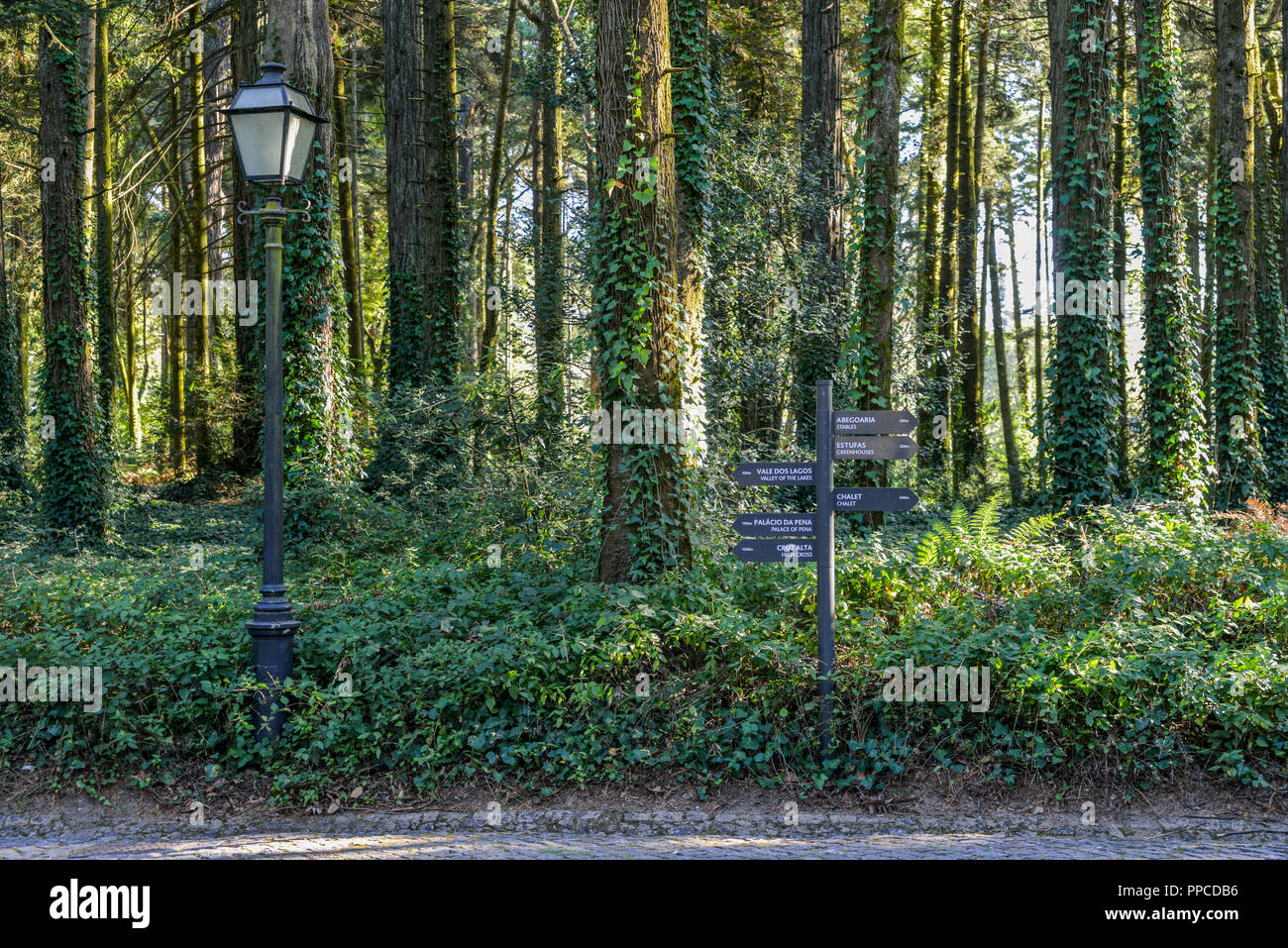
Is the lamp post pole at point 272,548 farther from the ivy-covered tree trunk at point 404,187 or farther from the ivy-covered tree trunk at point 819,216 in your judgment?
the ivy-covered tree trunk at point 404,187

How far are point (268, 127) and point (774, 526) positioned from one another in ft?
13.7

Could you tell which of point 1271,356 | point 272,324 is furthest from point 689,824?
point 1271,356

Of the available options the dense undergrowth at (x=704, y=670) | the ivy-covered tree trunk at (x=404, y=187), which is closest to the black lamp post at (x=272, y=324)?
the dense undergrowth at (x=704, y=670)

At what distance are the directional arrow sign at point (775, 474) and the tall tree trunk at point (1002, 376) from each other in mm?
14682

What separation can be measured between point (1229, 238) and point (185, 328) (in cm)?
2395

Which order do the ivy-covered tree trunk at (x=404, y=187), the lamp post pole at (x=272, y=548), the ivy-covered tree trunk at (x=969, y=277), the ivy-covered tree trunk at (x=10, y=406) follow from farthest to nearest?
1. the ivy-covered tree trunk at (x=969, y=277)
2. the ivy-covered tree trunk at (x=10, y=406)
3. the ivy-covered tree trunk at (x=404, y=187)
4. the lamp post pole at (x=272, y=548)

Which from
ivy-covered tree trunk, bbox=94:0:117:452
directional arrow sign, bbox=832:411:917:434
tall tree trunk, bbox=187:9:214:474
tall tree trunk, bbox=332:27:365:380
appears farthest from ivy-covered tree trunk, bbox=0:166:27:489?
directional arrow sign, bbox=832:411:917:434

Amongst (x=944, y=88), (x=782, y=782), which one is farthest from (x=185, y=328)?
(x=782, y=782)

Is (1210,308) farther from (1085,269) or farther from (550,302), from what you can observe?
(550,302)

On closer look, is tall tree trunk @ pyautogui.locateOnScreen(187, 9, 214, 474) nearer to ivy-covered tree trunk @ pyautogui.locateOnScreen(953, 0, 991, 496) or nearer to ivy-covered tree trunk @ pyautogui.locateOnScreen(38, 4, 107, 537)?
ivy-covered tree trunk @ pyautogui.locateOnScreen(38, 4, 107, 537)

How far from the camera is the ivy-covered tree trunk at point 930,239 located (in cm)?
1709

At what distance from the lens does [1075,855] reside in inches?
205

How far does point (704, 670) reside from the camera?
6703 millimetres

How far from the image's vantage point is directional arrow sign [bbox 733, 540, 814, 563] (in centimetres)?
626
